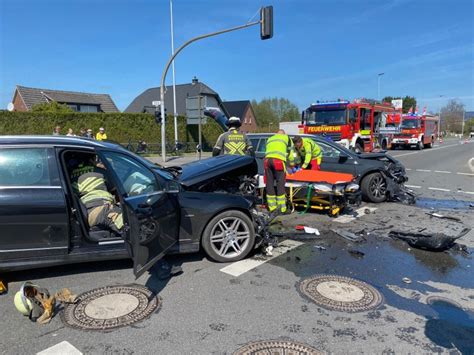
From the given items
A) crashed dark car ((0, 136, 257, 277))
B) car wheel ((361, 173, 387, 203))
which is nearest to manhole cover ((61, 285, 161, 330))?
crashed dark car ((0, 136, 257, 277))

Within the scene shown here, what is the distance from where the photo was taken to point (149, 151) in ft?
85.0

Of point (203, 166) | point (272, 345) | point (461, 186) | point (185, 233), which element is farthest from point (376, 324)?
point (461, 186)

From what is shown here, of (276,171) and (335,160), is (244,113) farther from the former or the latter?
(276,171)

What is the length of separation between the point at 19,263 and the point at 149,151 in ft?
75.5

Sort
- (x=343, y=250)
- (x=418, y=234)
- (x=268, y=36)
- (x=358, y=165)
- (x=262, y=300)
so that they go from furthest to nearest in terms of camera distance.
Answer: (x=268, y=36)
(x=358, y=165)
(x=418, y=234)
(x=343, y=250)
(x=262, y=300)

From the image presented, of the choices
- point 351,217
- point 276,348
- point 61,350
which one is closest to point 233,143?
point 351,217

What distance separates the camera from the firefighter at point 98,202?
395 centimetres

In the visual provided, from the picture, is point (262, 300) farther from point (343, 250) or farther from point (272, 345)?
point (343, 250)

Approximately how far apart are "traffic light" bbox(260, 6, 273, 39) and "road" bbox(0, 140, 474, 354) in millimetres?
10124

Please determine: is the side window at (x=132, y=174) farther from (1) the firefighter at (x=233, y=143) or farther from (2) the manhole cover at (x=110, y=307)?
(1) the firefighter at (x=233, y=143)

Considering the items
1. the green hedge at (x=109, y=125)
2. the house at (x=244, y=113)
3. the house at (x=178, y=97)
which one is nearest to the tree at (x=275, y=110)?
the house at (x=244, y=113)

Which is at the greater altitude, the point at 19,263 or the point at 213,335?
the point at 19,263

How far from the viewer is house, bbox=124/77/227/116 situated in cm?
4556

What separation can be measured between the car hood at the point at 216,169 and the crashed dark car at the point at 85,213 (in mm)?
93
